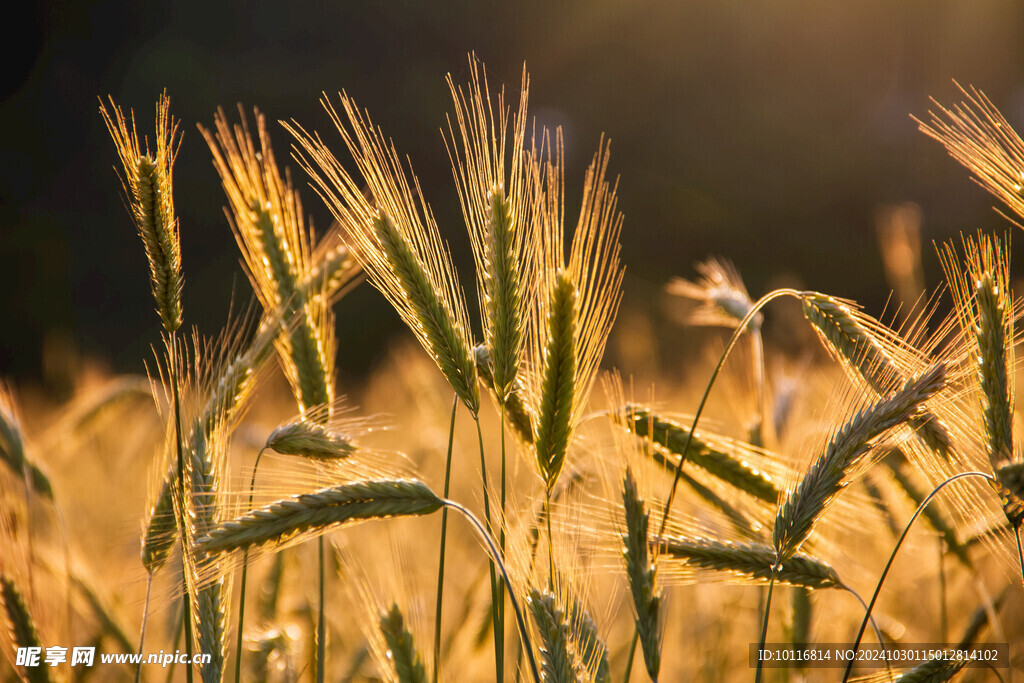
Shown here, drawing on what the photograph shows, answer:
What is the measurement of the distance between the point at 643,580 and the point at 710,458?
0.45 metres

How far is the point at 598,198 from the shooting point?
106 centimetres

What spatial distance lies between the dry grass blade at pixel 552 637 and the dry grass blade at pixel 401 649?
0.92 ft

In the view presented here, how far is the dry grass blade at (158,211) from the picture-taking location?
1.12m

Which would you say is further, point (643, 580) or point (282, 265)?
point (282, 265)

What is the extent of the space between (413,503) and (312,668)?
2.73 ft

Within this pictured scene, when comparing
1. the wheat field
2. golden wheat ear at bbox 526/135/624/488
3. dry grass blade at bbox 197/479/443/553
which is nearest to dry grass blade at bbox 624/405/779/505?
the wheat field

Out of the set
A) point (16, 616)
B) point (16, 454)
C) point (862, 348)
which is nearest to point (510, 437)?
point (862, 348)

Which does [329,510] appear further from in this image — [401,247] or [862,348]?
[862,348]

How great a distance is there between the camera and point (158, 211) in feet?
3.72

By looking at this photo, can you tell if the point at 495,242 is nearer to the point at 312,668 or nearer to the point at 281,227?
the point at 281,227

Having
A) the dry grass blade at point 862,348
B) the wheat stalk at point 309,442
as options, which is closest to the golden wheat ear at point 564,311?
the wheat stalk at point 309,442

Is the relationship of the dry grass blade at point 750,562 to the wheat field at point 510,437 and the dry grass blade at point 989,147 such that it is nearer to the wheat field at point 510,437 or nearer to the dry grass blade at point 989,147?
the wheat field at point 510,437

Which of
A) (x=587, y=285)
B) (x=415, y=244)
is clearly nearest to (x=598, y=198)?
(x=587, y=285)

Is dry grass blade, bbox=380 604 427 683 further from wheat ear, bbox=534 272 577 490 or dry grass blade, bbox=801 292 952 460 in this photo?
dry grass blade, bbox=801 292 952 460
